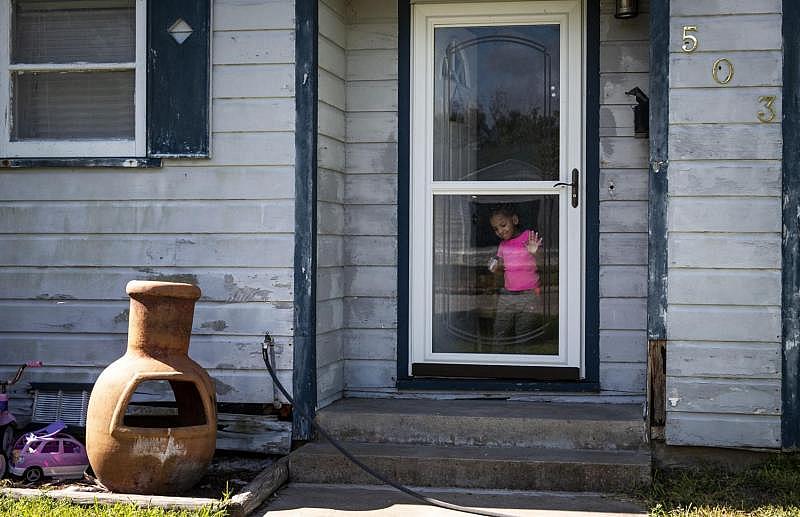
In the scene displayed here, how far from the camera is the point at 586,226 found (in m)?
5.33

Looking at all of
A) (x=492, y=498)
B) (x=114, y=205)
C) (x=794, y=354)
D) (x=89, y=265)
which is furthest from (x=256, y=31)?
(x=794, y=354)

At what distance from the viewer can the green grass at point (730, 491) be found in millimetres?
4230

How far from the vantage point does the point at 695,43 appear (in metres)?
4.71

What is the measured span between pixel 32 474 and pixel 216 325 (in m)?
1.08

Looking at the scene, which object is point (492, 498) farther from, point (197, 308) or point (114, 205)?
point (114, 205)

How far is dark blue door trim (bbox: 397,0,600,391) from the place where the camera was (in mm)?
5312

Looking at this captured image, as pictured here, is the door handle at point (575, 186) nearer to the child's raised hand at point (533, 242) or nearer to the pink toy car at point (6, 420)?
the child's raised hand at point (533, 242)

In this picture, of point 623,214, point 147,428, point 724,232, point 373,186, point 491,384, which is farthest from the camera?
point 373,186

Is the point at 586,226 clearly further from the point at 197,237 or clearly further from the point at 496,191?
the point at 197,237

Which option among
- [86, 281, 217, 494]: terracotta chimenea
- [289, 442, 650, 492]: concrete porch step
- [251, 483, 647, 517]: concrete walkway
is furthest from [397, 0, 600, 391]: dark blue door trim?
[86, 281, 217, 494]: terracotta chimenea

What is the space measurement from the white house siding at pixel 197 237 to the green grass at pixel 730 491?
1842 millimetres

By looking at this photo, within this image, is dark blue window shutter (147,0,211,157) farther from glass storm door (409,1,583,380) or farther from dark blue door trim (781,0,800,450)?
dark blue door trim (781,0,800,450)

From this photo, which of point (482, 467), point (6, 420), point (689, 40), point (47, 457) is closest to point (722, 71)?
point (689, 40)

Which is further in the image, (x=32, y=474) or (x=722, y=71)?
(x=722, y=71)
